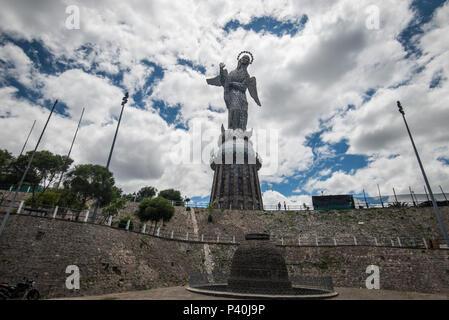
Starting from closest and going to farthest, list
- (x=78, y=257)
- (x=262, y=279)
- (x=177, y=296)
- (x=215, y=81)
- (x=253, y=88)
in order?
(x=177, y=296) < (x=262, y=279) < (x=78, y=257) < (x=215, y=81) < (x=253, y=88)

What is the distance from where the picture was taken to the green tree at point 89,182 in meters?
22.2

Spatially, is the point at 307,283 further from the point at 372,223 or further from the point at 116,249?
the point at 372,223

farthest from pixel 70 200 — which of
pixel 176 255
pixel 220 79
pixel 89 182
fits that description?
pixel 220 79

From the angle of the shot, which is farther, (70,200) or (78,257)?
(70,200)

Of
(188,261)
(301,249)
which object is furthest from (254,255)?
(301,249)

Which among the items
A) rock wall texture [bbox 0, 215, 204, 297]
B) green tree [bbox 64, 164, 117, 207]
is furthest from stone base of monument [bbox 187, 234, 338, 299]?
green tree [bbox 64, 164, 117, 207]

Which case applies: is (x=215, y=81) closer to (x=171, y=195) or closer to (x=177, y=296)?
(x=171, y=195)

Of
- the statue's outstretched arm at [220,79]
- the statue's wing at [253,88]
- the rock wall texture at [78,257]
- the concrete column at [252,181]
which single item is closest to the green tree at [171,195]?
the concrete column at [252,181]

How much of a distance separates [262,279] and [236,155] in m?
38.2

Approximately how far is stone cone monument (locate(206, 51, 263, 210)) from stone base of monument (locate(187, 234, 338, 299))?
3135cm

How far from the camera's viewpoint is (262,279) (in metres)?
12.2
